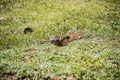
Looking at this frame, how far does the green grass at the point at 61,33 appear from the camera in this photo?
12906mm

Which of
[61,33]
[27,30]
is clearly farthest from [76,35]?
[27,30]

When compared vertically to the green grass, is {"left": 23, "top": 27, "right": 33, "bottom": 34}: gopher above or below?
below

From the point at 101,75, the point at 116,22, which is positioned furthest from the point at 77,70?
the point at 116,22

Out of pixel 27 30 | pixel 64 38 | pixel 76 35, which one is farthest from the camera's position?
pixel 27 30

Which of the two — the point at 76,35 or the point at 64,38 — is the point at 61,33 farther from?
the point at 64,38

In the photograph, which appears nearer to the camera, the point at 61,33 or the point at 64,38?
the point at 64,38

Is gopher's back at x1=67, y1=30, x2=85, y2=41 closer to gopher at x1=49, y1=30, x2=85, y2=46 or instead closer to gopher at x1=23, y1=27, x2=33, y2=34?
gopher at x1=49, y1=30, x2=85, y2=46

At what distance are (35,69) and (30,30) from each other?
7.65 metres

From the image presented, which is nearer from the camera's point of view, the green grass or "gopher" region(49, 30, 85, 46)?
the green grass

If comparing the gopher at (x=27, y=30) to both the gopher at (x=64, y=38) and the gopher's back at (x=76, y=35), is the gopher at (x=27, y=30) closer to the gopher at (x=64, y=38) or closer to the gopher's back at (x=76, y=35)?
the gopher at (x=64, y=38)

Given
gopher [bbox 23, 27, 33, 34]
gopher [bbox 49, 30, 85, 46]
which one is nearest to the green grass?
gopher [bbox 23, 27, 33, 34]

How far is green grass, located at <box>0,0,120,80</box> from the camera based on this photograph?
1291 cm

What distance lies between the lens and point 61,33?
19.8 m

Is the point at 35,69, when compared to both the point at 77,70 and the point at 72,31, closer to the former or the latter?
the point at 77,70
